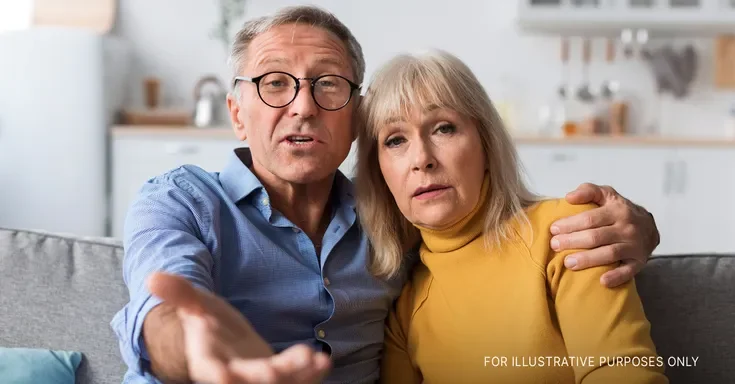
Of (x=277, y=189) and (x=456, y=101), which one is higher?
(x=456, y=101)

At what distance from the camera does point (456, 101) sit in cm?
143

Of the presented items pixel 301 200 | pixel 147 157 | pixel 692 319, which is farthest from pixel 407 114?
pixel 147 157

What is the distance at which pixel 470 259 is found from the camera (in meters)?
1.45

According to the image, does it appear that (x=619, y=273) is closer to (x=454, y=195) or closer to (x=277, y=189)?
(x=454, y=195)

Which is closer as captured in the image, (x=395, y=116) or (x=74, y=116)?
(x=395, y=116)

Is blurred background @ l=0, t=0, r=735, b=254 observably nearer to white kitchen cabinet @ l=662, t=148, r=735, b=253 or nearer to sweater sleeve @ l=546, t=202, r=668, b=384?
white kitchen cabinet @ l=662, t=148, r=735, b=253

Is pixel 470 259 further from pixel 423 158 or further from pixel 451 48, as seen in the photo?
pixel 451 48

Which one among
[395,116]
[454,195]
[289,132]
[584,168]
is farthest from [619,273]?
[584,168]

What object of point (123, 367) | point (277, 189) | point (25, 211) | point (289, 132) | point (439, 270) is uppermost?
point (289, 132)

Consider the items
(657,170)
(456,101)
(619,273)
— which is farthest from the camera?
(657,170)

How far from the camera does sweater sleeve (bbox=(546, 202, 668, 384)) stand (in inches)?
48.9

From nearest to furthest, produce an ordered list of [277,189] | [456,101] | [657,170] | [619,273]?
1. [619,273]
2. [456,101]
3. [277,189]
4. [657,170]

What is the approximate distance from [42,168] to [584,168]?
2986 millimetres

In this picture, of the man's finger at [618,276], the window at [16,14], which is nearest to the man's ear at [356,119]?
the man's finger at [618,276]
